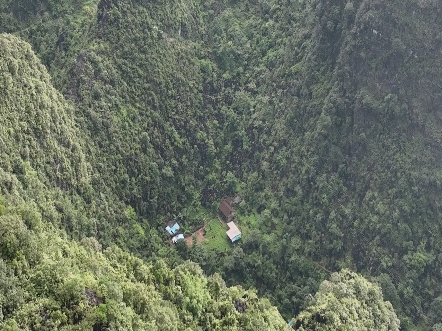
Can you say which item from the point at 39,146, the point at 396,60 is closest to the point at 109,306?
the point at 39,146

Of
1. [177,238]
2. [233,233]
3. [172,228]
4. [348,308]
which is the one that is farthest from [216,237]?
[348,308]

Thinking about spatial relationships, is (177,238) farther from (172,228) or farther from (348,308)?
(348,308)

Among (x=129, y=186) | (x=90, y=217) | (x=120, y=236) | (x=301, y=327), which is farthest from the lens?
(x=129, y=186)

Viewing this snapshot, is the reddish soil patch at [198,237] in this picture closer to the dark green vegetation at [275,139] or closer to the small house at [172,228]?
the dark green vegetation at [275,139]

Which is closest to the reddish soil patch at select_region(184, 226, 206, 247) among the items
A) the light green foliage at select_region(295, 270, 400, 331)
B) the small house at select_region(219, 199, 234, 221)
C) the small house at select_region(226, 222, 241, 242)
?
the small house at select_region(226, 222, 241, 242)

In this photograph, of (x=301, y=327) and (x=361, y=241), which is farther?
(x=361, y=241)

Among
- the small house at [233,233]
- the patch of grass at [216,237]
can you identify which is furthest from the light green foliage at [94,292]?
the small house at [233,233]

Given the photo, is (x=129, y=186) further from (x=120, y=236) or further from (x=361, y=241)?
(x=361, y=241)
